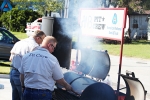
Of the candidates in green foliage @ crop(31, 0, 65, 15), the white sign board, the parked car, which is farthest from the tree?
the white sign board

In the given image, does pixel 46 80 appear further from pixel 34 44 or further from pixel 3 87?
pixel 3 87

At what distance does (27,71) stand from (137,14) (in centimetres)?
4007

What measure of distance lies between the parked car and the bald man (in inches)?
345

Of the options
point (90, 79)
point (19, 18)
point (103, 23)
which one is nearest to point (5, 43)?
point (103, 23)

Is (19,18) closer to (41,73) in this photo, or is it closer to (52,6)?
(52,6)

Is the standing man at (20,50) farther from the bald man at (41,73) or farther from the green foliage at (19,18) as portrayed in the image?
the green foliage at (19,18)

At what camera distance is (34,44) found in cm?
570

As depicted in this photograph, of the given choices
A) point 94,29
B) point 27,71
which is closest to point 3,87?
point 94,29

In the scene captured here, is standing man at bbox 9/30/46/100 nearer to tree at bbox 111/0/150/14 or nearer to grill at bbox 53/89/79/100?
grill at bbox 53/89/79/100

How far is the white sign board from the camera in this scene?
6162 millimetres

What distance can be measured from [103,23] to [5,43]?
24.2 ft

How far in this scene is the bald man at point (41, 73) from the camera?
4.53m

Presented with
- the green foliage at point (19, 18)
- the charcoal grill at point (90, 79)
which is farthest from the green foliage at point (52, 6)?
the charcoal grill at point (90, 79)

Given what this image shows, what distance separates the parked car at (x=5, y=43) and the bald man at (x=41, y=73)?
877 centimetres
